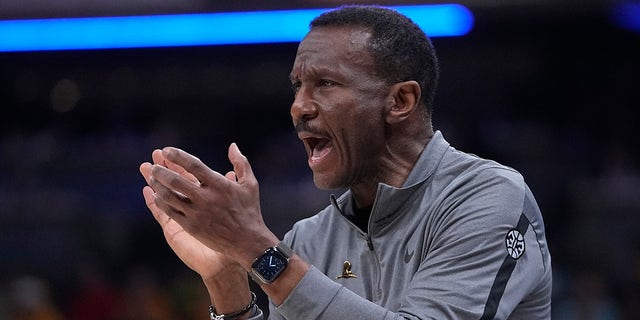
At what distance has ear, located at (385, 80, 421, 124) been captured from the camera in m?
2.46

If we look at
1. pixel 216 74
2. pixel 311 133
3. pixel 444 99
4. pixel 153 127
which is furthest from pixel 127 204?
pixel 311 133

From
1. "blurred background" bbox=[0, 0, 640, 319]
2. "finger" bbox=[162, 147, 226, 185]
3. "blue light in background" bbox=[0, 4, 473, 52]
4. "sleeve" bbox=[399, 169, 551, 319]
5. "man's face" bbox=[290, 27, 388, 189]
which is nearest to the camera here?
"finger" bbox=[162, 147, 226, 185]

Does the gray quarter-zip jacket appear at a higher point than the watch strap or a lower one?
lower

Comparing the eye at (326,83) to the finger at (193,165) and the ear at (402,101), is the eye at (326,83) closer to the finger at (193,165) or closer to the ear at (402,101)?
the ear at (402,101)

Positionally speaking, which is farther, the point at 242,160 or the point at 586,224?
the point at 586,224

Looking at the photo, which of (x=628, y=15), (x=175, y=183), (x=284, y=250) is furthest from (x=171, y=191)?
(x=628, y=15)

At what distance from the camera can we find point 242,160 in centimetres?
212

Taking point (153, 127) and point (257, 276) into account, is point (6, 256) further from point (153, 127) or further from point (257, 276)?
point (257, 276)

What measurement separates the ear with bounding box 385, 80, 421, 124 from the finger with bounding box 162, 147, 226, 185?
1.96ft

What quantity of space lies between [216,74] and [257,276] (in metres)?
6.84

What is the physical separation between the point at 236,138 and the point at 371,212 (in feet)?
20.4

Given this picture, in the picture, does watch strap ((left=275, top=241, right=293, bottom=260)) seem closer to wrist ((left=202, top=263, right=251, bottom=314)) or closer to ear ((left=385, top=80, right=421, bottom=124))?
wrist ((left=202, top=263, right=251, bottom=314))

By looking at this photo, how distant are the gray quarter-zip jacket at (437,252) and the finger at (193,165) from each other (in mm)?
278

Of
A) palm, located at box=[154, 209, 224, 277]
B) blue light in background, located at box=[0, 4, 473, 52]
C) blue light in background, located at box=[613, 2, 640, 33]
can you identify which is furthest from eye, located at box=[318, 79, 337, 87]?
blue light in background, located at box=[613, 2, 640, 33]
